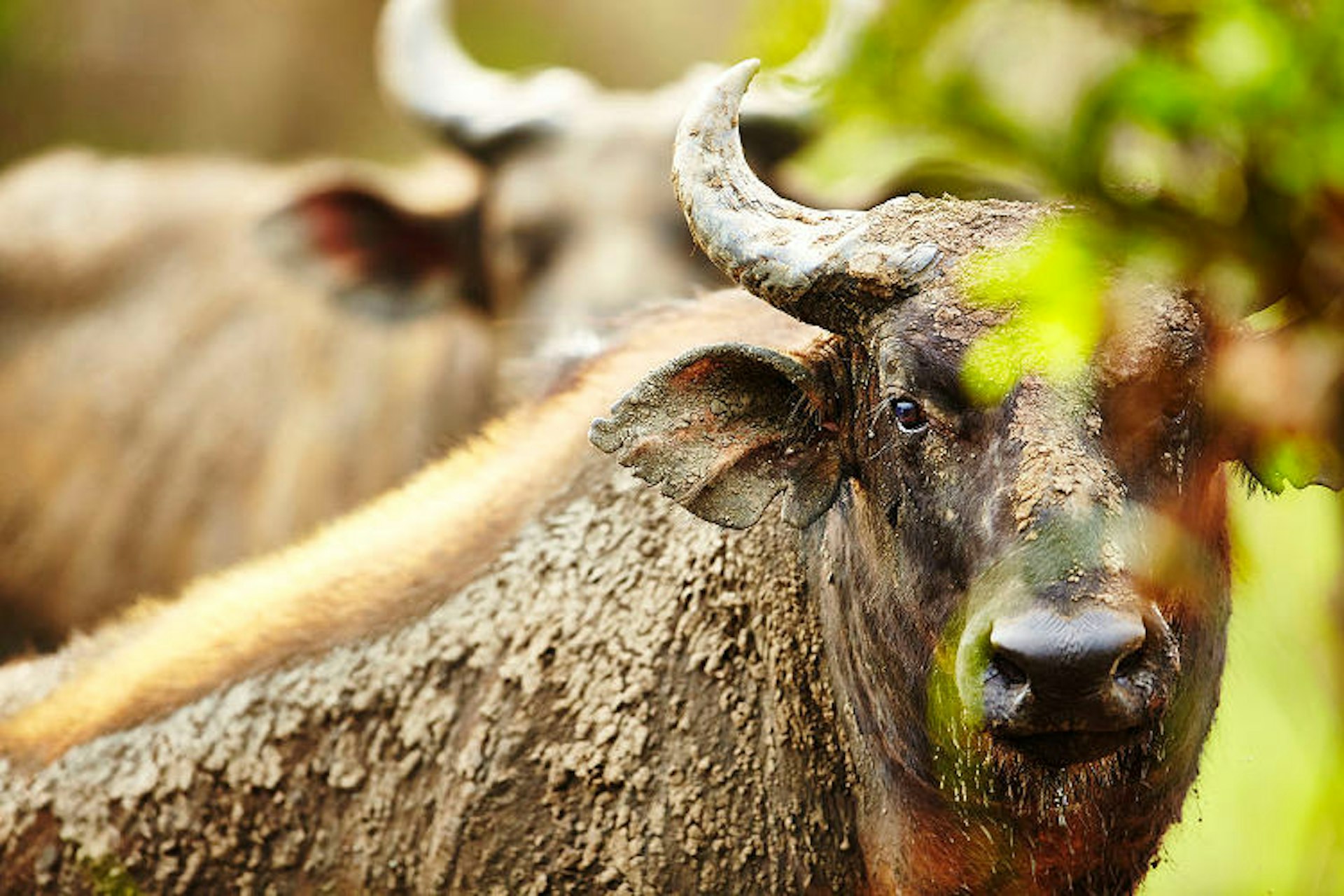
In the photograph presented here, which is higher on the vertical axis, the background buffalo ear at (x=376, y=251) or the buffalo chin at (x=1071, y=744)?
the buffalo chin at (x=1071, y=744)

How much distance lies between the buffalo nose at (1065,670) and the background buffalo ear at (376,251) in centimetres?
682

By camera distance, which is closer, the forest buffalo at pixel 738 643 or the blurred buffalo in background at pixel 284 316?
the forest buffalo at pixel 738 643

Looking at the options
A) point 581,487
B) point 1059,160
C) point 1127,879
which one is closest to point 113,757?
point 581,487

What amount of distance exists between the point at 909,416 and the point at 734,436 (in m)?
0.43

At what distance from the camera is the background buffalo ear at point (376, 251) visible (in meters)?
9.73

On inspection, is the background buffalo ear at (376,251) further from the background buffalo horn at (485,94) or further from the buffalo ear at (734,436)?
the buffalo ear at (734,436)

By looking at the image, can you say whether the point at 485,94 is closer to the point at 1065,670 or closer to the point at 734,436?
the point at 734,436

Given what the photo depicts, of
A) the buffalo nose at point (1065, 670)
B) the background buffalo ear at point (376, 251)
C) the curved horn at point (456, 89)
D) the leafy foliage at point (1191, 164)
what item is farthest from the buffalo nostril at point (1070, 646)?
the background buffalo ear at point (376, 251)

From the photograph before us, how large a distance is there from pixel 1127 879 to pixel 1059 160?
1915mm

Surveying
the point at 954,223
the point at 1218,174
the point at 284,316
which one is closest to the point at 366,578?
the point at 954,223

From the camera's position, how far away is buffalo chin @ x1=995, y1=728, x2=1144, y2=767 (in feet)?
10.9

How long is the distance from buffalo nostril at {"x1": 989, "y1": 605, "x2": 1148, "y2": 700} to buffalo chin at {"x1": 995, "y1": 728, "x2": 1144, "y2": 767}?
0.46 feet

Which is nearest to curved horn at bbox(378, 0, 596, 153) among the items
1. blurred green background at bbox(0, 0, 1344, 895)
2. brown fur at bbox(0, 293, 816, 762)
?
blurred green background at bbox(0, 0, 1344, 895)

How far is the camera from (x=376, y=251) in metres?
9.88
